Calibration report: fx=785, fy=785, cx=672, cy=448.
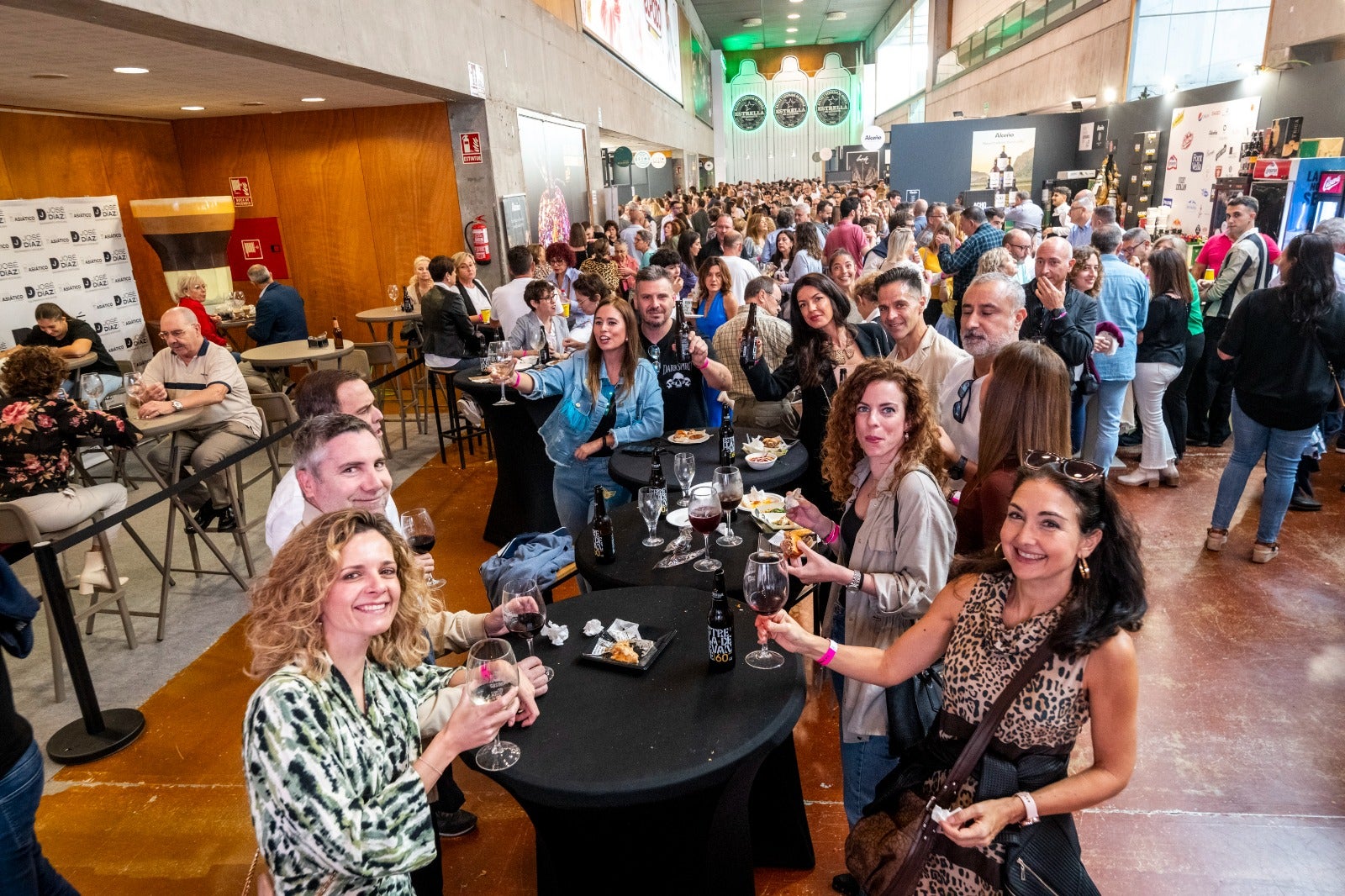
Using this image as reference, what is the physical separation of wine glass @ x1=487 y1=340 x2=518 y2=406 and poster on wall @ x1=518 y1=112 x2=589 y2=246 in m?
4.48

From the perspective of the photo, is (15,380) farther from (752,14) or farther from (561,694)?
(752,14)

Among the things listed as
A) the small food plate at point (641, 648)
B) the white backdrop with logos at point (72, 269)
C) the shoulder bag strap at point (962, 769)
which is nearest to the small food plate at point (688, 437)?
the small food plate at point (641, 648)

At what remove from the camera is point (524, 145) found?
9508mm

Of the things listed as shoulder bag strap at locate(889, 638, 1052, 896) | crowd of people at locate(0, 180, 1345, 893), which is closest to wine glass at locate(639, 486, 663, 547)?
crowd of people at locate(0, 180, 1345, 893)

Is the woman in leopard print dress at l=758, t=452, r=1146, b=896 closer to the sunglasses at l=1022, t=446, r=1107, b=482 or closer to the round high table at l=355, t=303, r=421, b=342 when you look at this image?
the sunglasses at l=1022, t=446, r=1107, b=482

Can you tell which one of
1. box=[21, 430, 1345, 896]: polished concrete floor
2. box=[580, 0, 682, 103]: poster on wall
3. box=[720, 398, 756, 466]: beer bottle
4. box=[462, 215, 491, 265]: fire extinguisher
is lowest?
box=[21, 430, 1345, 896]: polished concrete floor

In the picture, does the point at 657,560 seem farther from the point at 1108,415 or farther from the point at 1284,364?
the point at 1108,415

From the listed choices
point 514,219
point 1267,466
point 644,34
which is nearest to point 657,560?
point 1267,466

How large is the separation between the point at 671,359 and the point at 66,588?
3077 mm

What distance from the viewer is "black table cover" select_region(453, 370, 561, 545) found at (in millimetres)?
4859

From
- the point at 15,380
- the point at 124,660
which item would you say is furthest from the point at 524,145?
the point at 124,660

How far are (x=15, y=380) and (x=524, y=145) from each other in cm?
642

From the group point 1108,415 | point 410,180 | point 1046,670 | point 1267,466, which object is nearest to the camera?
point 1046,670

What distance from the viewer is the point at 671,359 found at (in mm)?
4461
